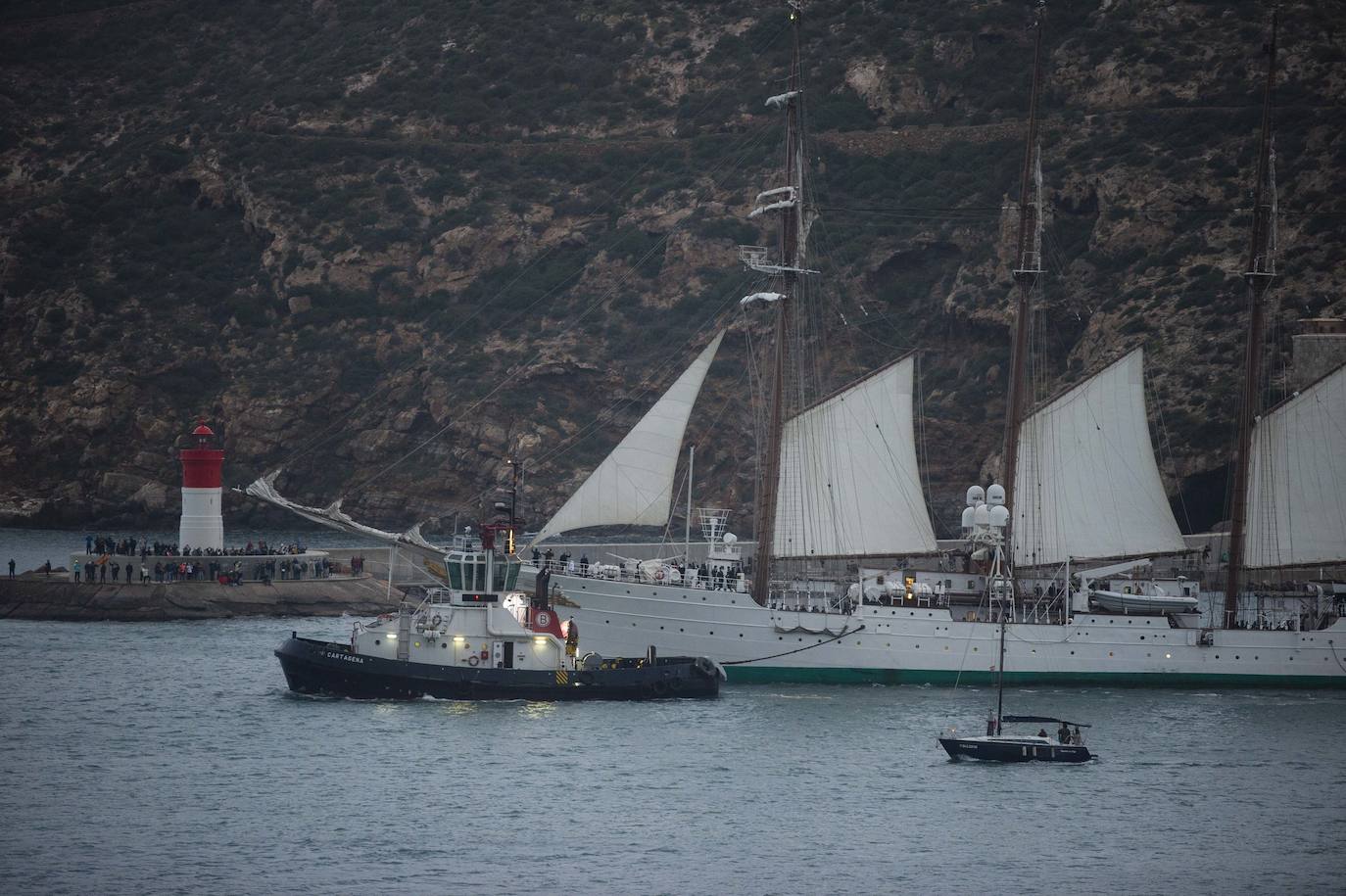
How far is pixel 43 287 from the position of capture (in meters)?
142

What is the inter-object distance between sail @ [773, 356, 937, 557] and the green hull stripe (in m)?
5.00

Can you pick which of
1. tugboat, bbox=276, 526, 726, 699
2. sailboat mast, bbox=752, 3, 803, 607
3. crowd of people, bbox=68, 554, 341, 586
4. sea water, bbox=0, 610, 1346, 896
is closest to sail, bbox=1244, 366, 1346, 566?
sea water, bbox=0, 610, 1346, 896

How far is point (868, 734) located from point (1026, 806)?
8.56 m

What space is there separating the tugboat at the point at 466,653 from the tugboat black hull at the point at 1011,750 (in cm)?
1054

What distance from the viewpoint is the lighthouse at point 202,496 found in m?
77.2

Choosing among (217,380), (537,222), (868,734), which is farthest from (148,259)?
(868,734)

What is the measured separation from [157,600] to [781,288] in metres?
30.8

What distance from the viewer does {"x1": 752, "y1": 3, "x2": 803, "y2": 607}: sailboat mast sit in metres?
62.4

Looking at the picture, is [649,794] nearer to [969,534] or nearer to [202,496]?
[969,534]

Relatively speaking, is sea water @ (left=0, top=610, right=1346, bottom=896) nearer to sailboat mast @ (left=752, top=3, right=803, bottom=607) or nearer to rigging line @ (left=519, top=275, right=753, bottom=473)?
sailboat mast @ (left=752, top=3, right=803, bottom=607)

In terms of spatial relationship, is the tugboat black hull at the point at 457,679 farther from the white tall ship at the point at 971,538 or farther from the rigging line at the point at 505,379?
the rigging line at the point at 505,379

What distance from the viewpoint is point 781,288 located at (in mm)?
64938

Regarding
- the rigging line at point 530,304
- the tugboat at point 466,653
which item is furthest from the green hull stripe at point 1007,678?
the rigging line at point 530,304

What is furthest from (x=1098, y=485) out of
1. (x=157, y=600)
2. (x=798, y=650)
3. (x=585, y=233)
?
(x=585, y=233)
